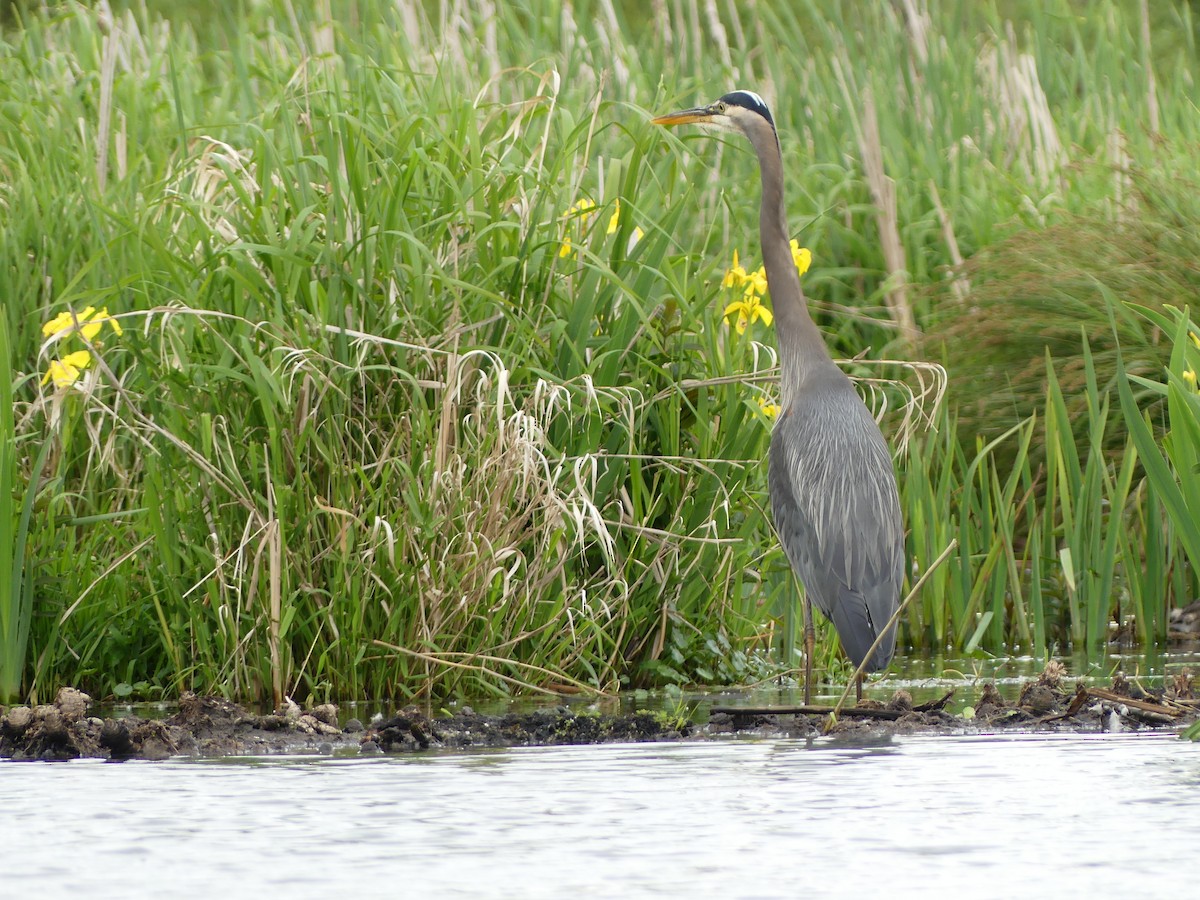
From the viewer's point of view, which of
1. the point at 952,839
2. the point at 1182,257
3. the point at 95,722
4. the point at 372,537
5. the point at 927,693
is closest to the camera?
the point at 952,839

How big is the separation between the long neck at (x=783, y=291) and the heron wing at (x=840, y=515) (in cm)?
23

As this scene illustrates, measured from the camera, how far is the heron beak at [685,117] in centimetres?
A: 632

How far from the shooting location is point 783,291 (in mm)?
6246

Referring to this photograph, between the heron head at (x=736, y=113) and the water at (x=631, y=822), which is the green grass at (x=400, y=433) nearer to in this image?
the heron head at (x=736, y=113)

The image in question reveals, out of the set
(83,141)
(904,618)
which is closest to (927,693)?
(904,618)

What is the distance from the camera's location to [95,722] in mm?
4910

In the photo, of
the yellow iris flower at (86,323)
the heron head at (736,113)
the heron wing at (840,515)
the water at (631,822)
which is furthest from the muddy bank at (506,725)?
the heron head at (736,113)

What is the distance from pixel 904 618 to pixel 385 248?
269cm

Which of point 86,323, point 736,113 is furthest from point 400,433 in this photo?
point 736,113

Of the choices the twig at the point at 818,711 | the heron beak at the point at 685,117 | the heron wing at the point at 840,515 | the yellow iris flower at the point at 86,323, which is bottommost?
the twig at the point at 818,711

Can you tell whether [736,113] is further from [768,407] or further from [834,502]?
[834,502]

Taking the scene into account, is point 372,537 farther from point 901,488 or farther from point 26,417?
point 901,488

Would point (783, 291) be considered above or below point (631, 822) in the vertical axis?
above

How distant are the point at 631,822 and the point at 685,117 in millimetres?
3189
